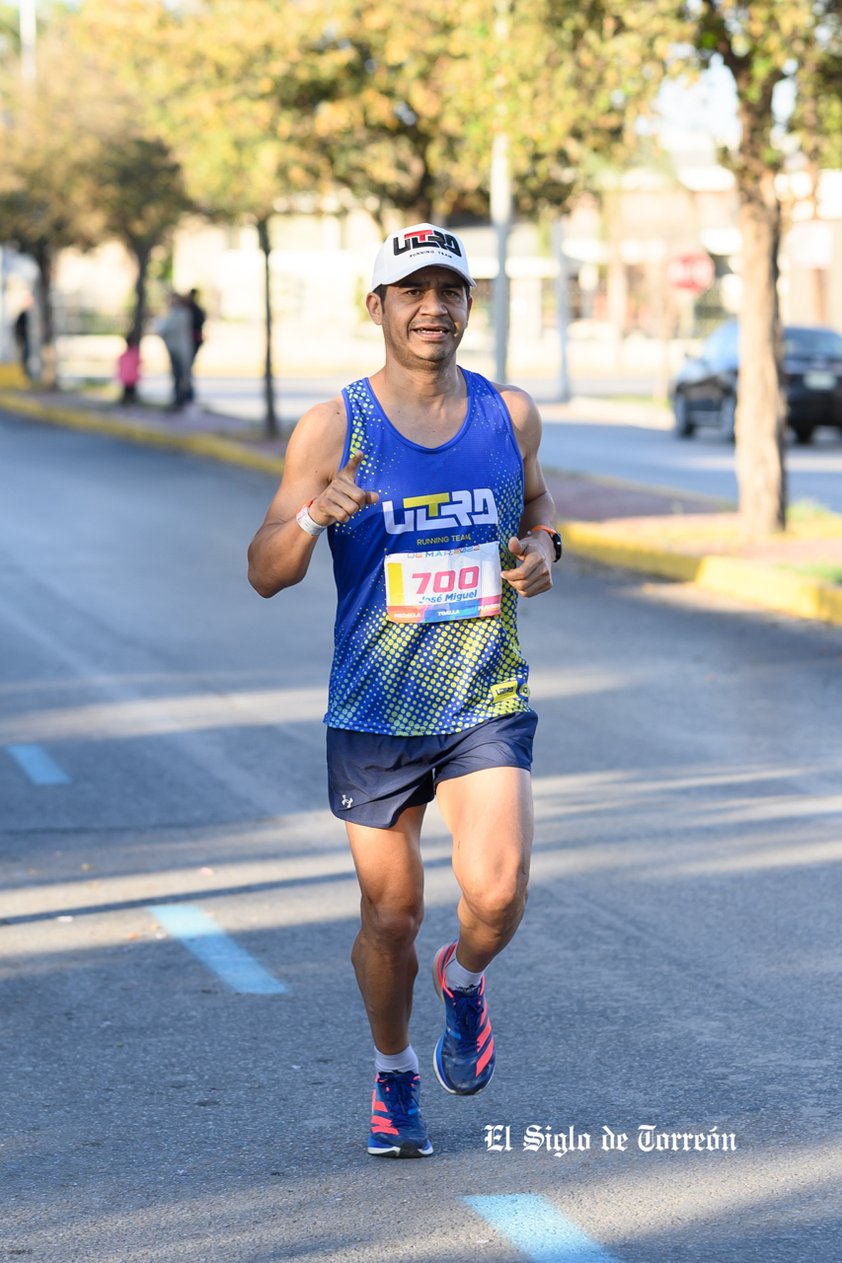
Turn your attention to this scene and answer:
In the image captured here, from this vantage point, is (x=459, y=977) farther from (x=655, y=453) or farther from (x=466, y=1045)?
(x=655, y=453)

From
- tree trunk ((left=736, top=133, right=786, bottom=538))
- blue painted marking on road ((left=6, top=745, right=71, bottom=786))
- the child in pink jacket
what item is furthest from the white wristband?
the child in pink jacket

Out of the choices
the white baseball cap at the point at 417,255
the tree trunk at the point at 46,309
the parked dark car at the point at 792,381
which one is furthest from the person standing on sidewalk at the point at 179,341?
the white baseball cap at the point at 417,255

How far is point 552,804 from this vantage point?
321 inches

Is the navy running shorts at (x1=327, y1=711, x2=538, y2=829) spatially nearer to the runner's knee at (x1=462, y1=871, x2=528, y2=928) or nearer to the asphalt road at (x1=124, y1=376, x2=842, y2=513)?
the runner's knee at (x1=462, y1=871, x2=528, y2=928)

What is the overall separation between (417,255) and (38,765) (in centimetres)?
501

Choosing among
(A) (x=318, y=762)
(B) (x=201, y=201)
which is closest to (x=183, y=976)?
(A) (x=318, y=762)

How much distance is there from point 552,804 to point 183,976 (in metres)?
2.47

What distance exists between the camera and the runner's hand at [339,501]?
4.28 m

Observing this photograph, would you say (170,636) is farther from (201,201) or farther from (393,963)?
(201,201)

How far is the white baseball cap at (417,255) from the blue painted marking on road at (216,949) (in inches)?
86.0

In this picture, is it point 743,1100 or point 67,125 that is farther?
point 67,125

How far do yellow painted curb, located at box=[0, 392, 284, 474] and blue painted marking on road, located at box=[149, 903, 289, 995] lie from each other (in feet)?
57.0

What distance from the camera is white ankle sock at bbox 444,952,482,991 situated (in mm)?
4574

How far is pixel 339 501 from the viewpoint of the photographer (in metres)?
4.28
